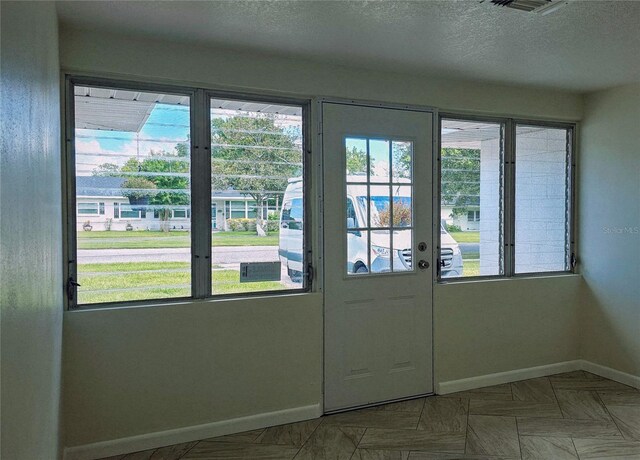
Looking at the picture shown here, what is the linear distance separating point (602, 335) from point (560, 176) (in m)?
1.40

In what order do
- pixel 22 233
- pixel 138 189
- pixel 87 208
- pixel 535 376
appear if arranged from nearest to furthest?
pixel 22 233, pixel 87 208, pixel 138 189, pixel 535 376

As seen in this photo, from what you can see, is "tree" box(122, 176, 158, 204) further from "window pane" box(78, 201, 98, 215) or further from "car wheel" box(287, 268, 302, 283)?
"car wheel" box(287, 268, 302, 283)

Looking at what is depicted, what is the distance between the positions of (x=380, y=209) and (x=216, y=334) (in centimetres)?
142

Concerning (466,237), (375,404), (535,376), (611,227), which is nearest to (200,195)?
(375,404)

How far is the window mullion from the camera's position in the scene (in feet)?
9.63

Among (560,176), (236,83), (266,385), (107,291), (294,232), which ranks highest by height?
(236,83)

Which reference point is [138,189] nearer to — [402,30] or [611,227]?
[402,30]

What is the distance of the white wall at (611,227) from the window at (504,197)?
6.2 inches

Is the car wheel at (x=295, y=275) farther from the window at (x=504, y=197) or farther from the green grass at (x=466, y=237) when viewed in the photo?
the green grass at (x=466, y=237)

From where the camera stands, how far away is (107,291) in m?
2.77

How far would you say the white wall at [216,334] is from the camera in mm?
2693

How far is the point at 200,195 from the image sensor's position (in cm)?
296

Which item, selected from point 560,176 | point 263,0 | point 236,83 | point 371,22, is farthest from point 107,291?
point 560,176

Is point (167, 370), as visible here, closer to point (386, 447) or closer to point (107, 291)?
point (107, 291)
